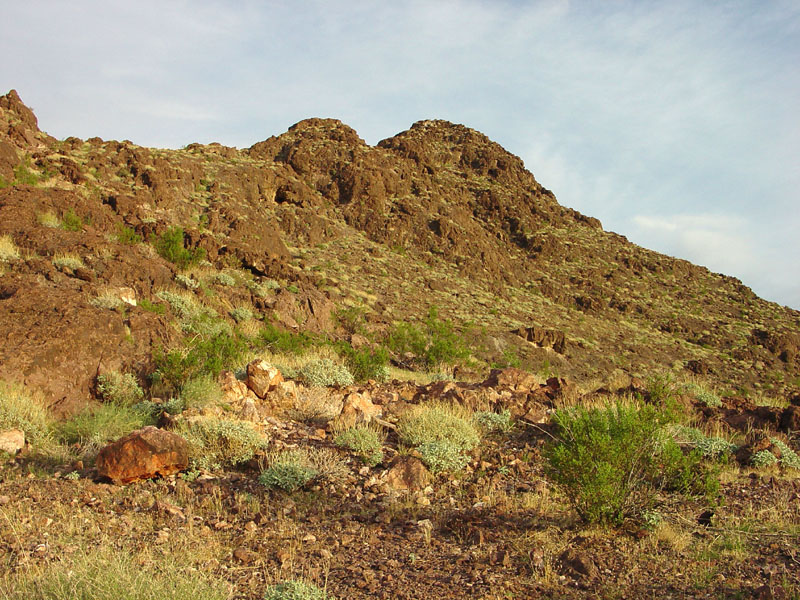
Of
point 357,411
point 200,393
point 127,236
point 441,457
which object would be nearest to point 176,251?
point 127,236

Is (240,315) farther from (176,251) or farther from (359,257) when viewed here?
(359,257)

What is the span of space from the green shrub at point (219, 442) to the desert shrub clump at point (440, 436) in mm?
1706

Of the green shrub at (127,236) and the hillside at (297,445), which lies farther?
the green shrub at (127,236)

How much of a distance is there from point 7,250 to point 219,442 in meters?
7.58

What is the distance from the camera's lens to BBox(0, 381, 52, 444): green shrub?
582 cm

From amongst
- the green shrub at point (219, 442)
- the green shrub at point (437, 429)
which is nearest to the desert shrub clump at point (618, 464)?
the green shrub at point (437, 429)

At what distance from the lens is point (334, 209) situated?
3456 cm

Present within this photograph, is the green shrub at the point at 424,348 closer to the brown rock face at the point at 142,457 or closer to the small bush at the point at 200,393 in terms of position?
the small bush at the point at 200,393

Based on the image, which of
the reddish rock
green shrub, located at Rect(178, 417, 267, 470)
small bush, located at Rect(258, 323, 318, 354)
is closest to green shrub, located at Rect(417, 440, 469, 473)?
the reddish rock

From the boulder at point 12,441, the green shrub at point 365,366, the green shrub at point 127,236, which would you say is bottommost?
the boulder at point 12,441

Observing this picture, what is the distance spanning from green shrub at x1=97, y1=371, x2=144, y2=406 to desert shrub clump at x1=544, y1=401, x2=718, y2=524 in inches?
223

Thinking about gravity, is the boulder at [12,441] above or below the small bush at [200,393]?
below

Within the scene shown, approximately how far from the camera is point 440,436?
6246 millimetres

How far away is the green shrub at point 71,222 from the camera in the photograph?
1347cm
